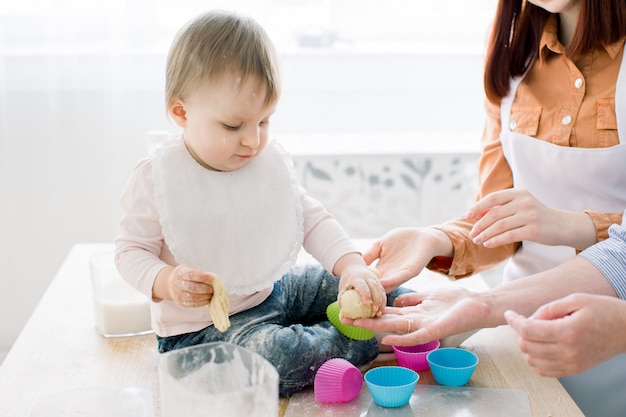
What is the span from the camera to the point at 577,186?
1366 millimetres

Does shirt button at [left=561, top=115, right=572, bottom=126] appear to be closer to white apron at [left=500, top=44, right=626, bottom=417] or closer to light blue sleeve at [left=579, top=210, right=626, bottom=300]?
white apron at [left=500, top=44, right=626, bottom=417]

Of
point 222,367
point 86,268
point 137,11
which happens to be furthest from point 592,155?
point 137,11

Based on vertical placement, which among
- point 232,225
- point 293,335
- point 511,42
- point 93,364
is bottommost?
point 93,364

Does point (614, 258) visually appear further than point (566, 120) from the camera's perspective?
No

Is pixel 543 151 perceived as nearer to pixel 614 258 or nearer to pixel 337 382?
pixel 614 258

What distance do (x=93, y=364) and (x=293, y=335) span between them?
0.32 meters

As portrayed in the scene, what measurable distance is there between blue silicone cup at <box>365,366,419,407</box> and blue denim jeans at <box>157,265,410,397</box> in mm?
54

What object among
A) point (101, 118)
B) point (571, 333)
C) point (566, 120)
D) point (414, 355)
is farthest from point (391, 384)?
point (101, 118)

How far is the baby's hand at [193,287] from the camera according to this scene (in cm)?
96

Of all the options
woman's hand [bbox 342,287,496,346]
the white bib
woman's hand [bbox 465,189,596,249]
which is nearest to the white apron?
woman's hand [bbox 465,189,596,249]

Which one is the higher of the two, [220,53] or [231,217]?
[220,53]

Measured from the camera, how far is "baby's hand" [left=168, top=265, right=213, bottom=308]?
960 mm

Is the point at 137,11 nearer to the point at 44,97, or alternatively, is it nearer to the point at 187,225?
the point at 44,97

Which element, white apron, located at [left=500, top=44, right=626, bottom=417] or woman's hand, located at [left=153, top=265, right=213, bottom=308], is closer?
woman's hand, located at [left=153, top=265, right=213, bottom=308]
